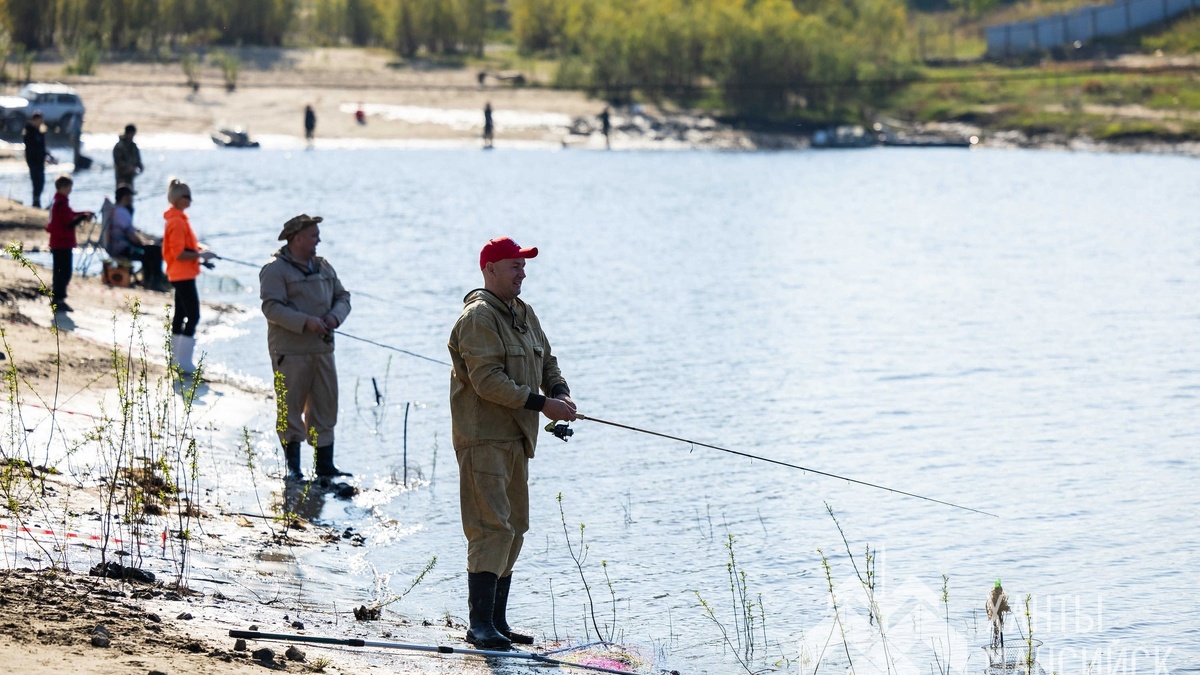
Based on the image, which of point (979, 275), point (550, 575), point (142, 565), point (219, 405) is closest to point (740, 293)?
point (979, 275)

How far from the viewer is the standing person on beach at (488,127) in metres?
55.5

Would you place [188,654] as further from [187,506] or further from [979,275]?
[979,275]

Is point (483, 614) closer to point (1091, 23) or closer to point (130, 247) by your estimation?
point (130, 247)

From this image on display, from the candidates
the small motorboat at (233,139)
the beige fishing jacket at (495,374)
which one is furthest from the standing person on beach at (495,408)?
the small motorboat at (233,139)

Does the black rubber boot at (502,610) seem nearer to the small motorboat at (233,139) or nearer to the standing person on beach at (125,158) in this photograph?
the standing person on beach at (125,158)

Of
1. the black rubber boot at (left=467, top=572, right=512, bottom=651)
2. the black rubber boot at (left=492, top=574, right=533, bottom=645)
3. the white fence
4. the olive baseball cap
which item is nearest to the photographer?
the black rubber boot at (left=467, top=572, right=512, bottom=651)

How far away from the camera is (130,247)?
16531 millimetres

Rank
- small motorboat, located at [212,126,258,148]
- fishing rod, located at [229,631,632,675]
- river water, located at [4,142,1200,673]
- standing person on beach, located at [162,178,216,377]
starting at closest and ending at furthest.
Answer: fishing rod, located at [229,631,632,675]
river water, located at [4,142,1200,673]
standing person on beach, located at [162,178,216,377]
small motorboat, located at [212,126,258,148]

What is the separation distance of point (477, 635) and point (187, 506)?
225 cm

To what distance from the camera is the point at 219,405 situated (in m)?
12.3

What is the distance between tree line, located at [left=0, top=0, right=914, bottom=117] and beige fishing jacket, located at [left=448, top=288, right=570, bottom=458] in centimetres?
5881

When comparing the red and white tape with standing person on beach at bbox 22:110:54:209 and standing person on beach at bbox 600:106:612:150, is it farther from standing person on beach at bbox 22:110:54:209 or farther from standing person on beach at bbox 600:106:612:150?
standing person on beach at bbox 600:106:612:150

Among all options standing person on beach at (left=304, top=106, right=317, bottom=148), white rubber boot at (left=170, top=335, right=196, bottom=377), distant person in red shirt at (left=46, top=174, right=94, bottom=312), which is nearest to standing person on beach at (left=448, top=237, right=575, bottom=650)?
white rubber boot at (left=170, top=335, right=196, bottom=377)

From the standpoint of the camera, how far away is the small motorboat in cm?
4994
